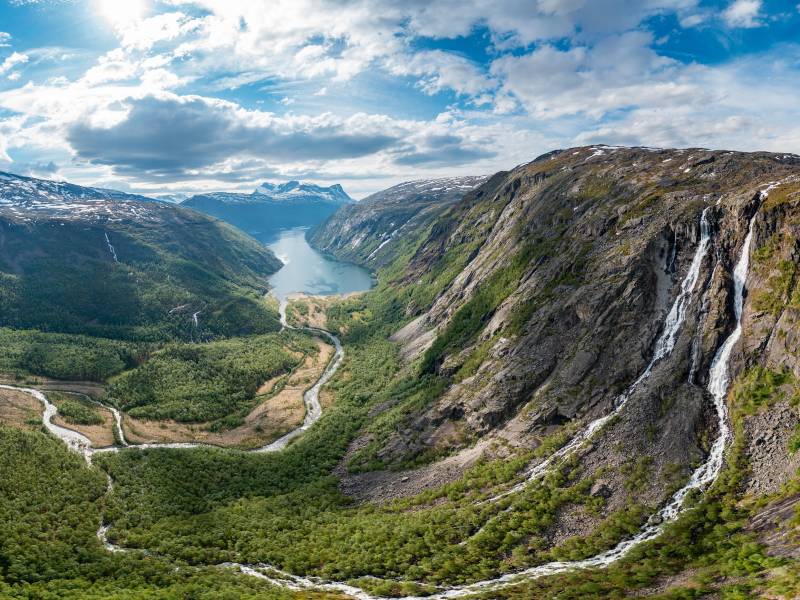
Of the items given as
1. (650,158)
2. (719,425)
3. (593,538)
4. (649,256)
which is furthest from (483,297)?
(593,538)

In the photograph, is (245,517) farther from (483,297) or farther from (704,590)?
(483,297)

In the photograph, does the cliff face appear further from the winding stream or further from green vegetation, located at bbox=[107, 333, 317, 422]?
green vegetation, located at bbox=[107, 333, 317, 422]

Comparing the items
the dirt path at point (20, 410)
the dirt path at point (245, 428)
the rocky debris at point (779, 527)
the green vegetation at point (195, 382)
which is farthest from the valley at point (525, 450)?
the green vegetation at point (195, 382)

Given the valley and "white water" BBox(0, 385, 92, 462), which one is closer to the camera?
the valley

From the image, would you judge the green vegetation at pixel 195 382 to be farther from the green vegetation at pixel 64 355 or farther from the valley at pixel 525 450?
the green vegetation at pixel 64 355

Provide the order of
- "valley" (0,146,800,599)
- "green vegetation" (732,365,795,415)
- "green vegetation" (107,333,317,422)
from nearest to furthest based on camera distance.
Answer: "valley" (0,146,800,599) < "green vegetation" (732,365,795,415) < "green vegetation" (107,333,317,422)

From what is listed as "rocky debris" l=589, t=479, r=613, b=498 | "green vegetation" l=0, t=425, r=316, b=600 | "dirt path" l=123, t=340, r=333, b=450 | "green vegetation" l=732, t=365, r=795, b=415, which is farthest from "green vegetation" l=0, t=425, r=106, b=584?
"green vegetation" l=732, t=365, r=795, b=415
